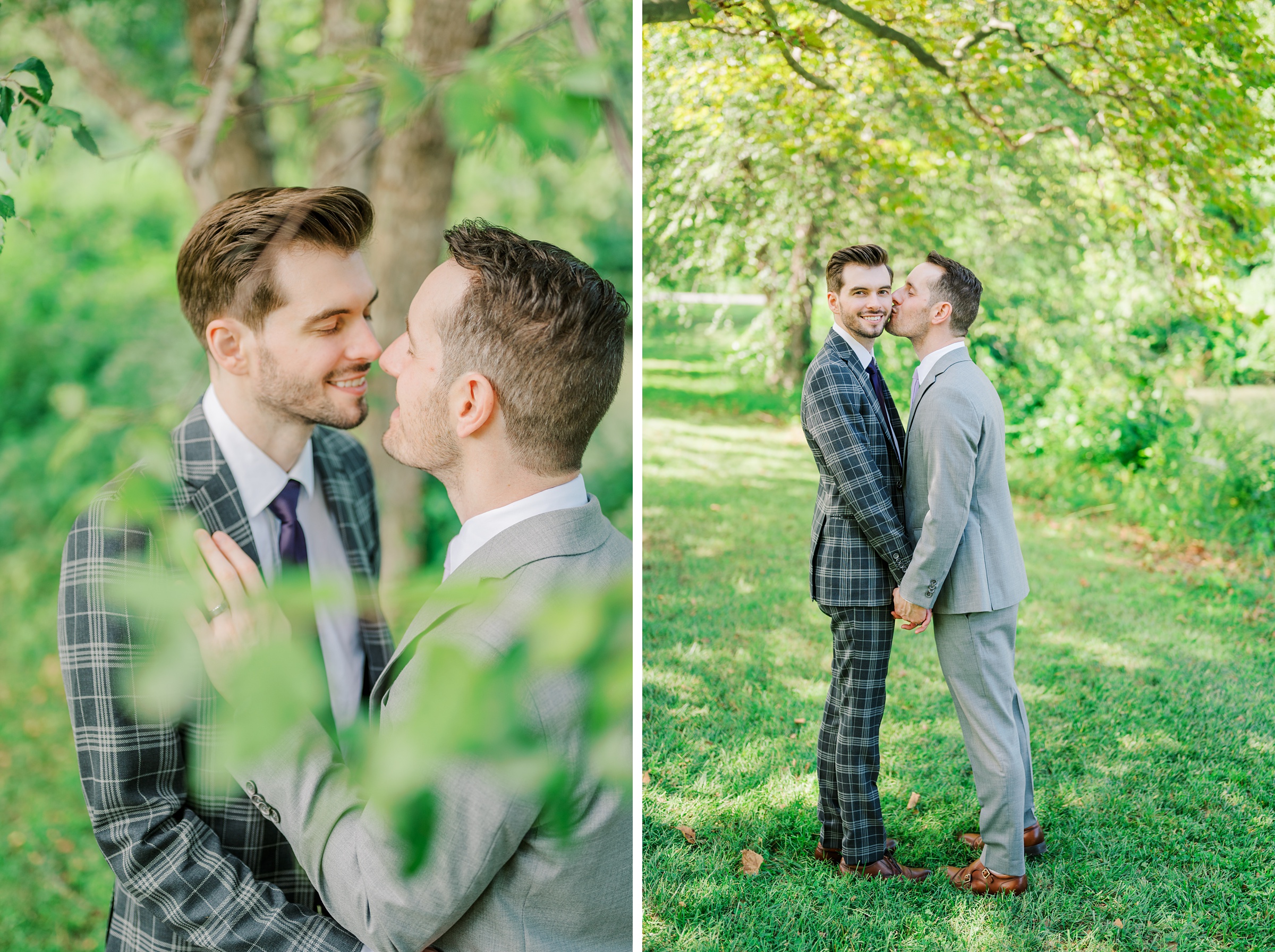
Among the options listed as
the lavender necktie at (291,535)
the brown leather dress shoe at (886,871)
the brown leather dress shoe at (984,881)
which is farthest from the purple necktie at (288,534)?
the brown leather dress shoe at (984,881)

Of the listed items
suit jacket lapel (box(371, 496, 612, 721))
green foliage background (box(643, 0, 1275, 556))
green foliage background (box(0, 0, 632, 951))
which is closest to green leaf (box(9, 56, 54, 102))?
green foliage background (box(0, 0, 632, 951))

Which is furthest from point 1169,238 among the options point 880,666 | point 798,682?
point 798,682

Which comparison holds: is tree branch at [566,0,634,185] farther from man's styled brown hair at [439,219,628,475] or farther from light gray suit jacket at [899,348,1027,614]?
light gray suit jacket at [899,348,1027,614]

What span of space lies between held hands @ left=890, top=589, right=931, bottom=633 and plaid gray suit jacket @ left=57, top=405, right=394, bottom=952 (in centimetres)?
136

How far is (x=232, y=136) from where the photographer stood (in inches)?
160

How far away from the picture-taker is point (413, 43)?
3.54 meters

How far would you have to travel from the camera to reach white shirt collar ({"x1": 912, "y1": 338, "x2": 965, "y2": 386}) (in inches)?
82.1

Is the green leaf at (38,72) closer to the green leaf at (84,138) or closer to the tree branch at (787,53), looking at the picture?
the green leaf at (84,138)

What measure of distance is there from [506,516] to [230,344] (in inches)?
27.2

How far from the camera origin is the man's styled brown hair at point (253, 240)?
1688mm

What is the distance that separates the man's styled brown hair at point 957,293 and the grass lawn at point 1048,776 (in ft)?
2.04

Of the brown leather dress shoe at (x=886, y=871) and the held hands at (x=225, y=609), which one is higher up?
the held hands at (x=225, y=609)

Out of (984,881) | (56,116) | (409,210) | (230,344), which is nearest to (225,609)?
(230,344)

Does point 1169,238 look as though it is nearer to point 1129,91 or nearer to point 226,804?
point 1129,91
